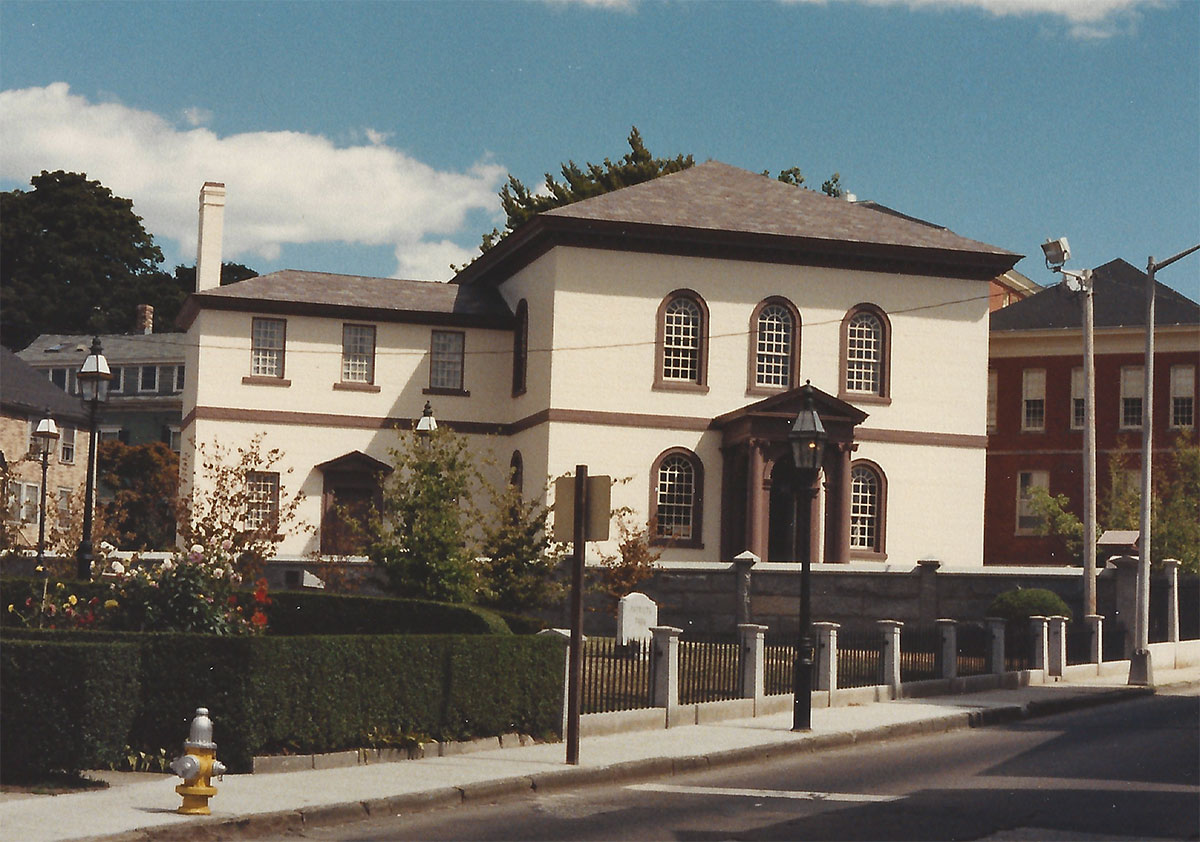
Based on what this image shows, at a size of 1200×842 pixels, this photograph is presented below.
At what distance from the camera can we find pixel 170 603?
1814 cm

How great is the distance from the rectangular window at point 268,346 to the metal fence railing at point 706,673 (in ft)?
78.6

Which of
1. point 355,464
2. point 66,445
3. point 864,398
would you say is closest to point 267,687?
point 355,464

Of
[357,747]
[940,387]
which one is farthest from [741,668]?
[940,387]

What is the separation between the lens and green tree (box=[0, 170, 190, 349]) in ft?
289

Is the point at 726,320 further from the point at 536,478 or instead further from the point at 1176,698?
the point at 1176,698

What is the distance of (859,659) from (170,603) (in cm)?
1141

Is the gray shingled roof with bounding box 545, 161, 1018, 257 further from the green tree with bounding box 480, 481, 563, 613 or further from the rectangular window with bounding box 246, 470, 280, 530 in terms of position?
the green tree with bounding box 480, 481, 563, 613

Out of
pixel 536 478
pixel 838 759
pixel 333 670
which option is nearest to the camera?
pixel 333 670

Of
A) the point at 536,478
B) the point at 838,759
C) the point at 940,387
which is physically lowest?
the point at 838,759

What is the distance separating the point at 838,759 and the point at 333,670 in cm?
606

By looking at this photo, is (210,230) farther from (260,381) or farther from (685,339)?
(685,339)

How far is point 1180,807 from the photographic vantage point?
45.1 feet

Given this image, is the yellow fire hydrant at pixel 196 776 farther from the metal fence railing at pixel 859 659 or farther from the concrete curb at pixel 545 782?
the metal fence railing at pixel 859 659

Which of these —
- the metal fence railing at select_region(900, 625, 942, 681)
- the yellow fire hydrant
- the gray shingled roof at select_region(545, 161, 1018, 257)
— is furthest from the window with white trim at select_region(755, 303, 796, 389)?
the yellow fire hydrant
